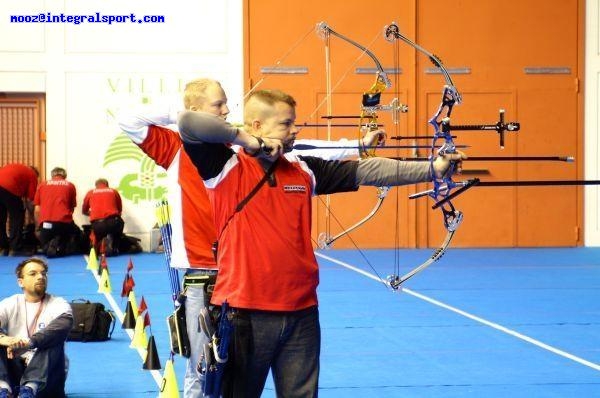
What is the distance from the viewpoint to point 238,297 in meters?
3.19

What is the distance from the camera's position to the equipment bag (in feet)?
25.8

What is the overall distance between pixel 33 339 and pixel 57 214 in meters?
9.75

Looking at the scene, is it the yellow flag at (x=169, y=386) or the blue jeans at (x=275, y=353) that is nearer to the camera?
the blue jeans at (x=275, y=353)

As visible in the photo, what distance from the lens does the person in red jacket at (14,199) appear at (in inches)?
603

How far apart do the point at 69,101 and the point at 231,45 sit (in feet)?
9.04

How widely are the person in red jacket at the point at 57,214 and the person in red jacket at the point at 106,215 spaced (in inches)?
13.9

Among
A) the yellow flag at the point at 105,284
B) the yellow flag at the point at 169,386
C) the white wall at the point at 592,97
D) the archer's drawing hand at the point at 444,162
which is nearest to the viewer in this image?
the archer's drawing hand at the point at 444,162

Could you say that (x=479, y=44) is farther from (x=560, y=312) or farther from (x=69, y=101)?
(x=560, y=312)

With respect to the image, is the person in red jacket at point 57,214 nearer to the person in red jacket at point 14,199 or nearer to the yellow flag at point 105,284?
the person in red jacket at point 14,199

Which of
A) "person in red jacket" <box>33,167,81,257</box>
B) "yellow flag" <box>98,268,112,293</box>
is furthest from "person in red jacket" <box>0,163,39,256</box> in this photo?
"yellow flag" <box>98,268,112,293</box>

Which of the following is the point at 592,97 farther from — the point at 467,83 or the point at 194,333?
the point at 194,333

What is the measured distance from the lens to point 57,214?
15.0 metres

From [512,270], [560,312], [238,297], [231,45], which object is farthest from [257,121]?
[231,45]

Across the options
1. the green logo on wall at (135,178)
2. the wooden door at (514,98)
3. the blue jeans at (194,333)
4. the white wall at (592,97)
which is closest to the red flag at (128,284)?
the blue jeans at (194,333)
